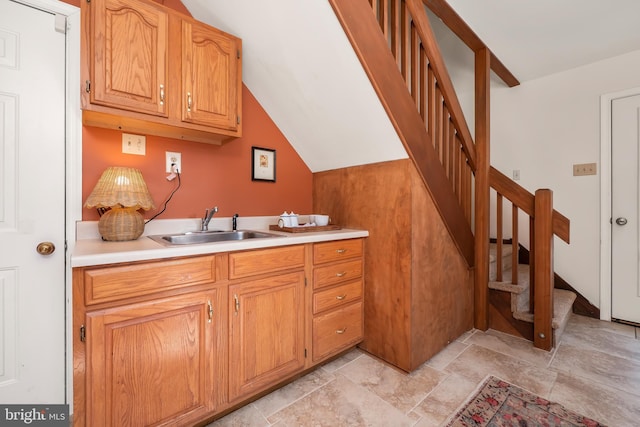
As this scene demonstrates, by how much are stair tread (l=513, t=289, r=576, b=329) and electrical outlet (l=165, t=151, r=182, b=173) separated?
107 inches

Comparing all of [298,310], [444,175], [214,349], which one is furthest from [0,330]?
[444,175]

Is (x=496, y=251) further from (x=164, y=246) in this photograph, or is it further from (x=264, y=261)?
(x=164, y=246)

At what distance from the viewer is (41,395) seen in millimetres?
1290

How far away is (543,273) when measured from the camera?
6.49 ft

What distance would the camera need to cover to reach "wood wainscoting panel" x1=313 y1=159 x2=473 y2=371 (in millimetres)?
1717

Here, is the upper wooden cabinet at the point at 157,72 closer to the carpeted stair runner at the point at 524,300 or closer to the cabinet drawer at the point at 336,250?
the cabinet drawer at the point at 336,250

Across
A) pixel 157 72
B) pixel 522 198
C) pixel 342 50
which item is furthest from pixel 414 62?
pixel 157 72

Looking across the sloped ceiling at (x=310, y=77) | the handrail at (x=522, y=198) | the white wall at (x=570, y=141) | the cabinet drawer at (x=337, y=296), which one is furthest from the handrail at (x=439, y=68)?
the cabinet drawer at (x=337, y=296)

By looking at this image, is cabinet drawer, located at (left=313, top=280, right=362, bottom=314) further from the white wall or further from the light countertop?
the white wall

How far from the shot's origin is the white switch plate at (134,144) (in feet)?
5.11

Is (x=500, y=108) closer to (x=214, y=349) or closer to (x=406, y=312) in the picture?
(x=406, y=312)

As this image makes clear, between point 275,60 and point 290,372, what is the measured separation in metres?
1.88

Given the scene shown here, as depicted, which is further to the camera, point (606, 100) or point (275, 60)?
point (606, 100)

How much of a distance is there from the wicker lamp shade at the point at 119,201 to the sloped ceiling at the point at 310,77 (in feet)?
3.46
